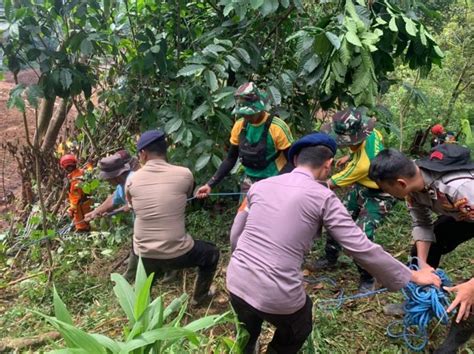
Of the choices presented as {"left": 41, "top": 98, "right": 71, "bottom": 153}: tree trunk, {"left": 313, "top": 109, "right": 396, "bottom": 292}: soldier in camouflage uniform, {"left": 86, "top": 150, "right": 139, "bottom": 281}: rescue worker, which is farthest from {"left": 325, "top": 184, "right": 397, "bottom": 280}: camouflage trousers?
{"left": 41, "top": 98, "right": 71, "bottom": 153}: tree trunk

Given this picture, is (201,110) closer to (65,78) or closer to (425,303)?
(65,78)

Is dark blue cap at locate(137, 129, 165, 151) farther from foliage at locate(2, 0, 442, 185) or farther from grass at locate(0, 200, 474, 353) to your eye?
grass at locate(0, 200, 474, 353)

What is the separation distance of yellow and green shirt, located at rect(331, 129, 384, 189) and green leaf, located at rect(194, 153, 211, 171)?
1121 mm

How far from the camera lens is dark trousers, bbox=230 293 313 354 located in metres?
2.15

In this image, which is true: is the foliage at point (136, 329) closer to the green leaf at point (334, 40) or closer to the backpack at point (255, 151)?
the backpack at point (255, 151)

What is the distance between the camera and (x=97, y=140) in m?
5.33

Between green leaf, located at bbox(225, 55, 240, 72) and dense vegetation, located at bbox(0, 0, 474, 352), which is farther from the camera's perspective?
green leaf, located at bbox(225, 55, 240, 72)

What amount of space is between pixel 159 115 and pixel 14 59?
122 centimetres

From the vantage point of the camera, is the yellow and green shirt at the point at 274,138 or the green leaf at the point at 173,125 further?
the green leaf at the point at 173,125

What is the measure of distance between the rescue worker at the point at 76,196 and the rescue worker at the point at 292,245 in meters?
2.89

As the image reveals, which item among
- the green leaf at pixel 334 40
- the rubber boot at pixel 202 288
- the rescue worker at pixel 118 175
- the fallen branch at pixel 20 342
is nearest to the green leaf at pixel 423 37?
the green leaf at pixel 334 40

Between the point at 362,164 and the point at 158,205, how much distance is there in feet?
4.64

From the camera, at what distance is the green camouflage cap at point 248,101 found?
10.1 feet

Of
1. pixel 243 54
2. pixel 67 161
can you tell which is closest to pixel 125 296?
pixel 243 54
